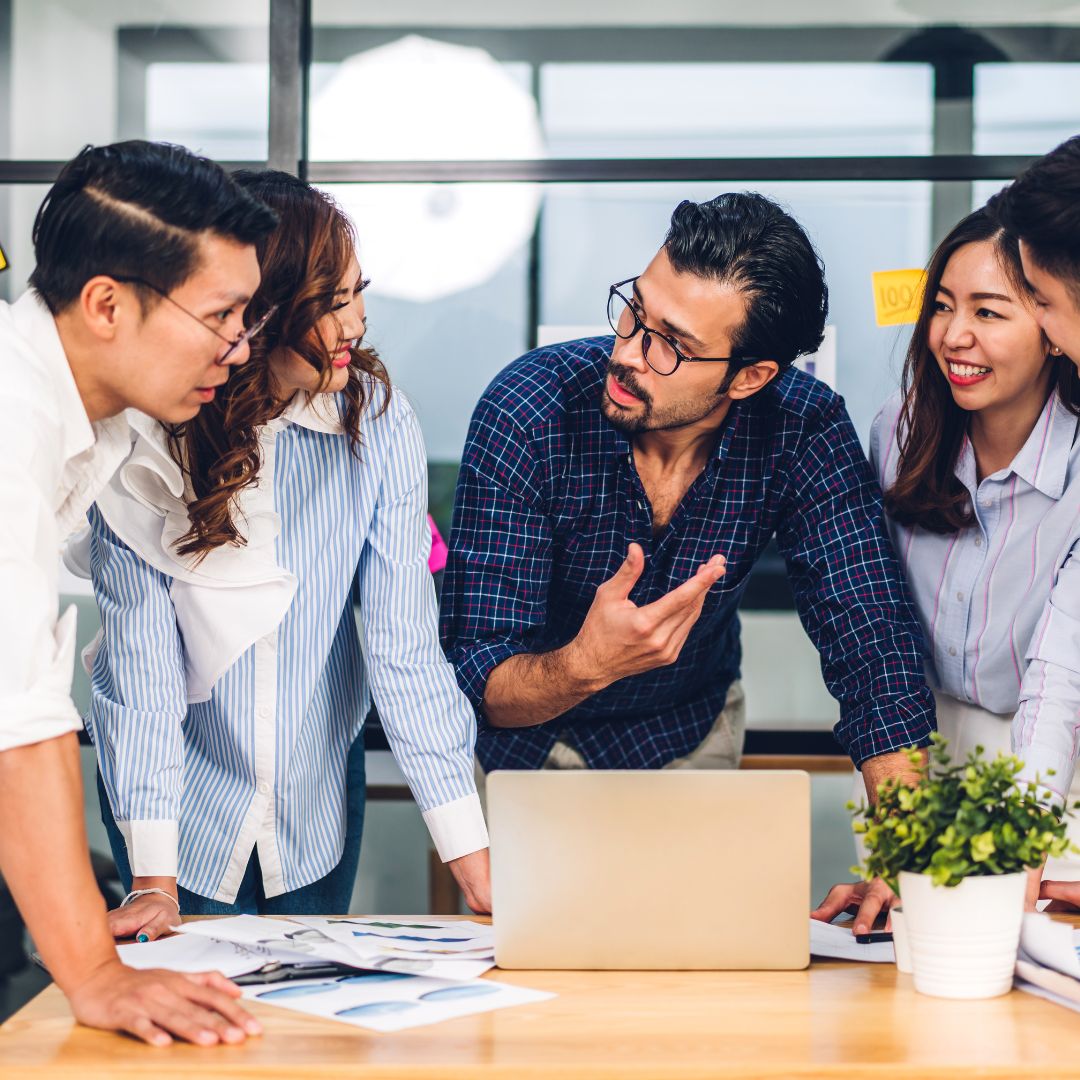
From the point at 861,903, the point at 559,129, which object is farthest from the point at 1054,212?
the point at 559,129

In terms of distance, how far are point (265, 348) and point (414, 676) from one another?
1.55 ft

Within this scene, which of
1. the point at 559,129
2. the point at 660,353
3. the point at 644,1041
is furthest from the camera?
the point at 559,129

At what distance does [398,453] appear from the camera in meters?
1.79

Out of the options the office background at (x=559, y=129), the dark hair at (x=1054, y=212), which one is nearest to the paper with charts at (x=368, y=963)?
the dark hair at (x=1054, y=212)

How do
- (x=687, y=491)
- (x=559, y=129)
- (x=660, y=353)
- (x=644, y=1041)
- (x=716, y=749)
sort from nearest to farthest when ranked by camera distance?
1. (x=644, y=1041)
2. (x=660, y=353)
3. (x=687, y=491)
4. (x=716, y=749)
5. (x=559, y=129)

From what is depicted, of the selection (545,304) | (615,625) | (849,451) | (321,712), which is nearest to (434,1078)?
(615,625)

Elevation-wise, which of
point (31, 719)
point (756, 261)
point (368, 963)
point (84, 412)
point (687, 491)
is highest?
point (756, 261)

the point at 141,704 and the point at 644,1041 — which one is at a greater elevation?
the point at 141,704

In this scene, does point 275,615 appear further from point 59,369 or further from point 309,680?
point 59,369

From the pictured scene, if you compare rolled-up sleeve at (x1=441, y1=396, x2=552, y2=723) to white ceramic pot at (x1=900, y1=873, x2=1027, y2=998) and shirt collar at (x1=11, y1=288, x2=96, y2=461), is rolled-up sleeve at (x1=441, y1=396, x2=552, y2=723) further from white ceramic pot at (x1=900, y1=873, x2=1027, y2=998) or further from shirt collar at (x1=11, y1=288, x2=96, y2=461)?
white ceramic pot at (x1=900, y1=873, x2=1027, y2=998)

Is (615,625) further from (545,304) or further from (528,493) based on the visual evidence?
(545,304)

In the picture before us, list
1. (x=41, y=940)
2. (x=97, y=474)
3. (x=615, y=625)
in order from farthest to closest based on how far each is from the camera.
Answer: (x=615, y=625), (x=97, y=474), (x=41, y=940)

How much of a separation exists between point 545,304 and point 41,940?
2162 mm

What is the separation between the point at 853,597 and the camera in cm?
197
